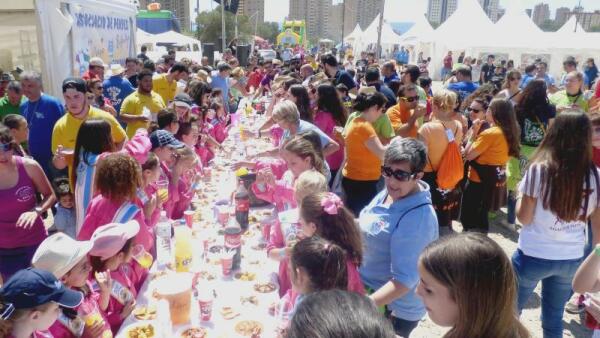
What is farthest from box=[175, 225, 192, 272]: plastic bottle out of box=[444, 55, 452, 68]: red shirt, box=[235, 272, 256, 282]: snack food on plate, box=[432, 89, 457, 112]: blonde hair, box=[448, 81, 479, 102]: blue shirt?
box=[444, 55, 452, 68]: red shirt

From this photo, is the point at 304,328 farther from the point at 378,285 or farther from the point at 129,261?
the point at 129,261

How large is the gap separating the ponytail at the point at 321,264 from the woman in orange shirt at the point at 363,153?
1.93 m

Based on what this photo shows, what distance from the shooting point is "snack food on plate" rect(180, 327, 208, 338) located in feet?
6.13

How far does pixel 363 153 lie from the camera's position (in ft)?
12.3

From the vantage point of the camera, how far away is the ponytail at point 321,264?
161cm

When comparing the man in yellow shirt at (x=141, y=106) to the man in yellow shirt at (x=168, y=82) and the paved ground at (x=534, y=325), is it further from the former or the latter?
the paved ground at (x=534, y=325)

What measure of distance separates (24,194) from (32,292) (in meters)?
1.68

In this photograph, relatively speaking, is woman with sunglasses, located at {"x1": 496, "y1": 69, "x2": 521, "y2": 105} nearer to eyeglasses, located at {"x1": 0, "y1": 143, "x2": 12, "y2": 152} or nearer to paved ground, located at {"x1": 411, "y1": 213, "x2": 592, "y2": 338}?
paved ground, located at {"x1": 411, "y1": 213, "x2": 592, "y2": 338}

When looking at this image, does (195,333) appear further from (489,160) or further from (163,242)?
(489,160)

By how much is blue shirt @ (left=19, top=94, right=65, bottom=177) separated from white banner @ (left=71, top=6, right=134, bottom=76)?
288 centimetres

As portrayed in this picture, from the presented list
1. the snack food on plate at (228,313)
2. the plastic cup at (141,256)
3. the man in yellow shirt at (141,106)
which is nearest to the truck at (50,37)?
the man in yellow shirt at (141,106)

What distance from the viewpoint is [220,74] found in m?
8.73

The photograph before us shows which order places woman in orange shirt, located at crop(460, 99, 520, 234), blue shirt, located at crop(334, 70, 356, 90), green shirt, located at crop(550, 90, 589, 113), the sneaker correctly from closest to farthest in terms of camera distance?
the sneaker → woman in orange shirt, located at crop(460, 99, 520, 234) → green shirt, located at crop(550, 90, 589, 113) → blue shirt, located at crop(334, 70, 356, 90)

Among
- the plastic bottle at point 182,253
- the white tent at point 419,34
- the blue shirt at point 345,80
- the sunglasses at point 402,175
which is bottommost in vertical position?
the plastic bottle at point 182,253
